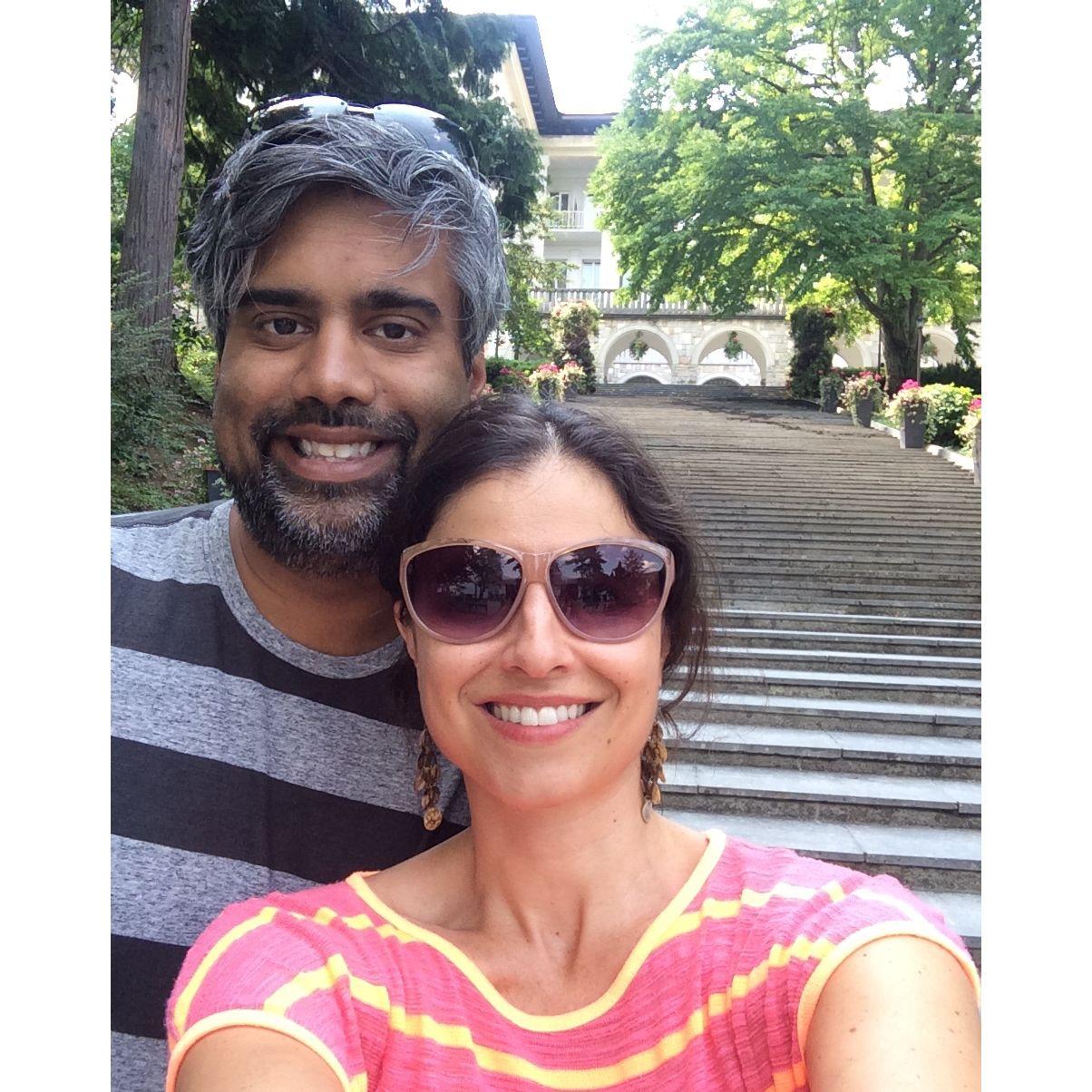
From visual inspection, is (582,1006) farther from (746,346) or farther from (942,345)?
(746,346)

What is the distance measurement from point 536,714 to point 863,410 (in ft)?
65.1

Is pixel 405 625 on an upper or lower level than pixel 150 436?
lower

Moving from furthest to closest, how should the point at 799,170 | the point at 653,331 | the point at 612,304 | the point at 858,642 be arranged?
the point at 653,331
the point at 612,304
the point at 799,170
the point at 858,642

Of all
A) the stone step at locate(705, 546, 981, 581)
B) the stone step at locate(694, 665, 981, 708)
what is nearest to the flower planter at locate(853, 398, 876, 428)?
the stone step at locate(705, 546, 981, 581)

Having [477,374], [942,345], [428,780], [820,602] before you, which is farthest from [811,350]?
[428,780]

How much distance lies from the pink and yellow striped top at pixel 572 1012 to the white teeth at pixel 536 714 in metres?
0.30

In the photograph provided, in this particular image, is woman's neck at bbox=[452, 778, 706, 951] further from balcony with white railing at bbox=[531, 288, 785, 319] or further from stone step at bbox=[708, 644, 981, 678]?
balcony with white railing at bbox=[531, 288, 785, 319]

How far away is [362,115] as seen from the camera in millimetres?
1646

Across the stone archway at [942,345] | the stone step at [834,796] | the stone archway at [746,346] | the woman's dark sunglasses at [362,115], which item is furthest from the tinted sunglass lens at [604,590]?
the stone archway at [746,346]

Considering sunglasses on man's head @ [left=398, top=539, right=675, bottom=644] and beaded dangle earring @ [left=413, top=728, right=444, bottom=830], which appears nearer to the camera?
sunglasses on man's head @ [left=398, top=539, right=675, bottom=644]

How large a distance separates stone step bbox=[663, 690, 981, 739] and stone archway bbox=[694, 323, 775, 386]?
1034 inches

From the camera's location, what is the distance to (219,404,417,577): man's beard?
5.18ft

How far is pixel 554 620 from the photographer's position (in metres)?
1.23

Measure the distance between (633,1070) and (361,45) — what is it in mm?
9823
